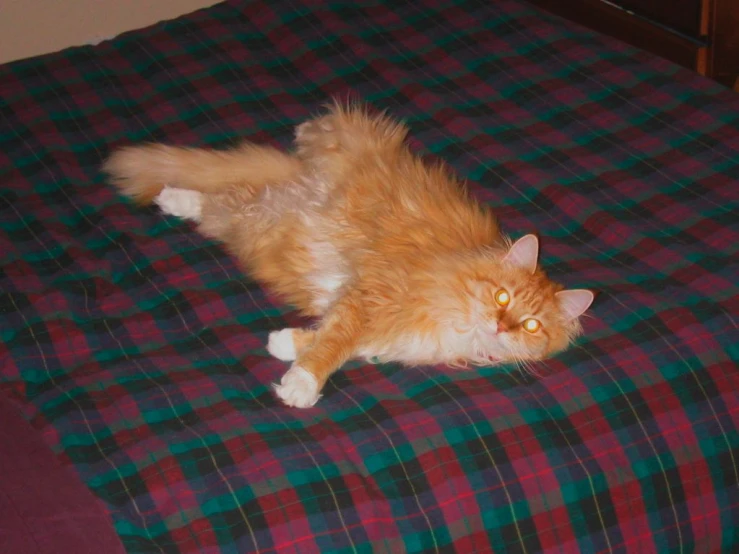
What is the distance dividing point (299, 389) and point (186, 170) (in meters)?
0.79

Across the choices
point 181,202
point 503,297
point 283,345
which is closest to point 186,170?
point 181,202

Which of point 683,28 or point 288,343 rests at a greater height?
point 683,28

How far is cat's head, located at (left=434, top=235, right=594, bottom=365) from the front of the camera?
68.6 inches

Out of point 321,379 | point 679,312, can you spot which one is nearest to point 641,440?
point 679,312

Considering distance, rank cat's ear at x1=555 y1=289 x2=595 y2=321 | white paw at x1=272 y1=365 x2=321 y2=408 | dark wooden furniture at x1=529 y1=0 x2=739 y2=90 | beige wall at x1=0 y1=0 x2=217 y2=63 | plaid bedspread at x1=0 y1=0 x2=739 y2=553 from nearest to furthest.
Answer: plaid bedspread at x1=0 y1=0 x2=739 y2=553, white paw at x1=272 y1=365 x2=321 y2=408, cat's ear at x1=555 y1=289 x2=595 y2=321, dark wooden furniture at x1=529 y1=0 x2=739 y2=90, beige wall at x1=0 y1=0 x2=217 y2=63

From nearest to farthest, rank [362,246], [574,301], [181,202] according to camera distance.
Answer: [574,301] → [362,246] → [181,202]

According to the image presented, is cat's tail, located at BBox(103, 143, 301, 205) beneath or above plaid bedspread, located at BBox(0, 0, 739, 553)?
above

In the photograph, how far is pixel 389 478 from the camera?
1.52 metres

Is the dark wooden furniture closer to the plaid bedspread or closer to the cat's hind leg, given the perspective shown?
the plaid bedspread

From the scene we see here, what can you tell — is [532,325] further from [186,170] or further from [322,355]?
[186,170]

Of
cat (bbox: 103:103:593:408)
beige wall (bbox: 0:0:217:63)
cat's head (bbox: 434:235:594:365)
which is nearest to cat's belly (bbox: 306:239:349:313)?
cat (bbox: 103:103:593:408)

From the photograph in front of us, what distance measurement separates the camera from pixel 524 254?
1.79 meters

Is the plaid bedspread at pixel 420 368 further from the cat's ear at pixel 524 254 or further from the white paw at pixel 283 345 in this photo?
the cat's ear at pixel 524 254

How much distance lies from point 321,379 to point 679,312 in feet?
2.60
